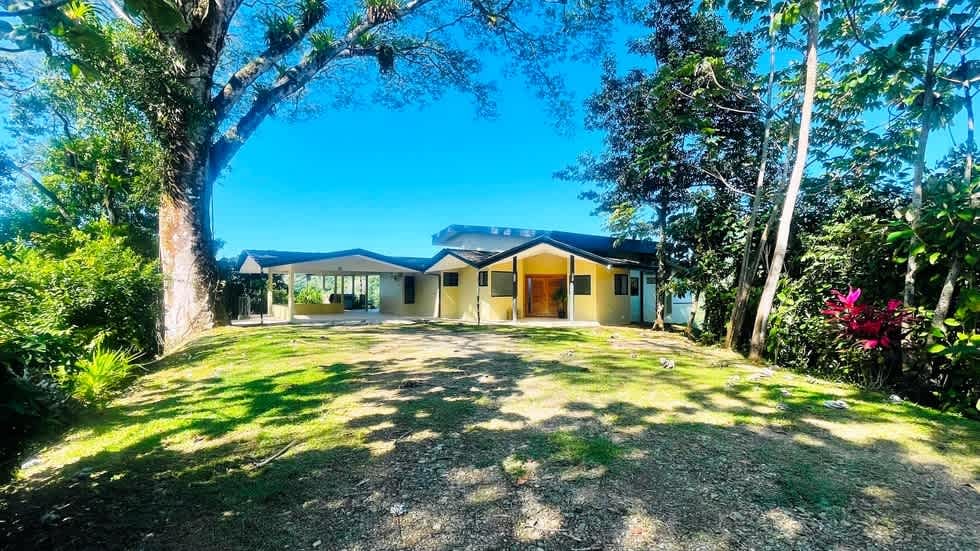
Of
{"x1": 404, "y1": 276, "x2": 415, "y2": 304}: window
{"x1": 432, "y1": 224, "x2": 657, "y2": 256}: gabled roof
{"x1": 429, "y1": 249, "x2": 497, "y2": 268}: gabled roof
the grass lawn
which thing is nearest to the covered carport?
{"x1": 404, "y1": 276, "x2": 415, "y2": 304}: window

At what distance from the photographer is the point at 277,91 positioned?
35.7 feet

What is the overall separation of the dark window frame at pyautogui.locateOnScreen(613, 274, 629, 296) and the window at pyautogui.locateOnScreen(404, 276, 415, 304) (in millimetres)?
9344

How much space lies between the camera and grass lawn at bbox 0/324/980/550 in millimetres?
2145

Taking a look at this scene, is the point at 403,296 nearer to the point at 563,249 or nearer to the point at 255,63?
the point at 563,249

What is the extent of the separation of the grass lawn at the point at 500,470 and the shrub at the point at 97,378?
25 cm

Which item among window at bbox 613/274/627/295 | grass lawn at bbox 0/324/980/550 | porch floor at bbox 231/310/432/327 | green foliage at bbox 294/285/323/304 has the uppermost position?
window at bbox 613/274/627/295

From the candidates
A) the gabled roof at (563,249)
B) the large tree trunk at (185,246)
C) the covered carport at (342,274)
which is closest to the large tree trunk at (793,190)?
the gabled roof at (563,249)

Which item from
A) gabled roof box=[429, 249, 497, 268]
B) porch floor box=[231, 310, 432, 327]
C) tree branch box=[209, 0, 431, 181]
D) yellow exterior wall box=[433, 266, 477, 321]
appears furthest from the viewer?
yellow exterior wall box=[433, 266, 477, 321]

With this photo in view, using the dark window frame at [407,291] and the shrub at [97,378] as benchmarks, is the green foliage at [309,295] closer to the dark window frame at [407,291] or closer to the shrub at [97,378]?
the dark window frame at [407,291]

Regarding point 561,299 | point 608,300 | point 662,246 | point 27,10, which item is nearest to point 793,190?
point 662,246

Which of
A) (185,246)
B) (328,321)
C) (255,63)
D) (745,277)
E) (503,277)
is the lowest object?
(328,321)

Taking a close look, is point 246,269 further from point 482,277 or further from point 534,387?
point 534,387

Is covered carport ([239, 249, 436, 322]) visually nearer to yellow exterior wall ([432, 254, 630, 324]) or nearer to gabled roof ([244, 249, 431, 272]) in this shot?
gabled roof ([244, 249, 431, 272])

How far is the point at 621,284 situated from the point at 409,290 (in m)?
9.72
